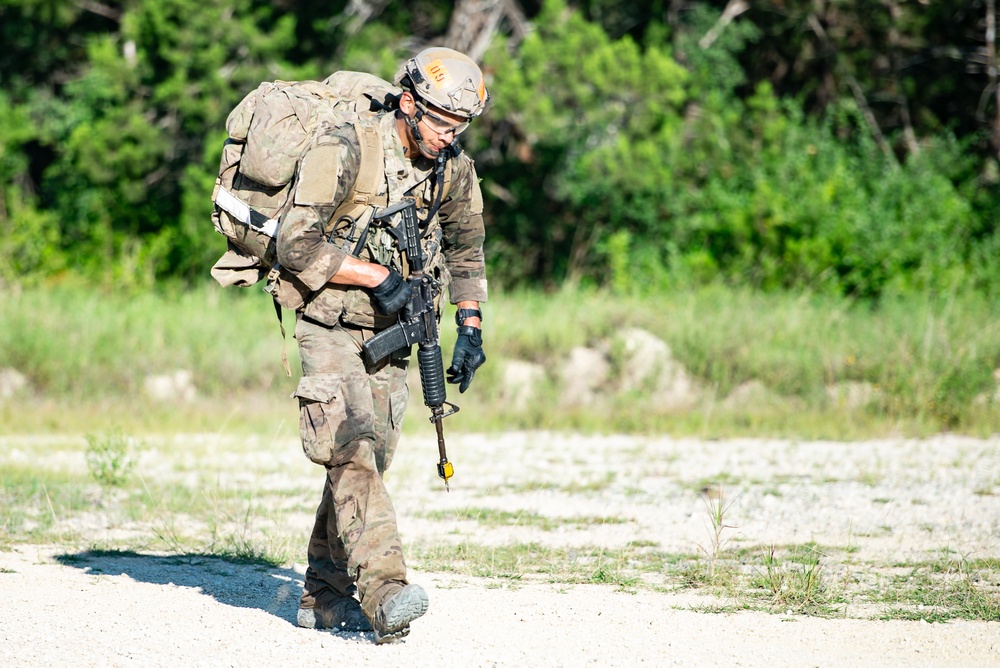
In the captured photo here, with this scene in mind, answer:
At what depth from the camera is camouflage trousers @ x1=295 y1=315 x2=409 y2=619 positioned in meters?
4.36

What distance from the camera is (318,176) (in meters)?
4.33

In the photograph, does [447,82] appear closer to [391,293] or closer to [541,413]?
[391,293]

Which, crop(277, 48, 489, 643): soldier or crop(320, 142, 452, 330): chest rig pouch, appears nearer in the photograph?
crop(277, 48, 489, 643): soldier

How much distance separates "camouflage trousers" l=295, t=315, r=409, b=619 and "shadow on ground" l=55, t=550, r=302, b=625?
634mm

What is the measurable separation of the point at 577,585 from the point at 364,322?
1.74m

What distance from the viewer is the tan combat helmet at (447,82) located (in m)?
4.42

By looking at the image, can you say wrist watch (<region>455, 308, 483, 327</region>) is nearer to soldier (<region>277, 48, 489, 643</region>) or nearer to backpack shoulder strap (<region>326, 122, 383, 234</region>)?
soldier (<region>277, 48, 489, 643</region>)

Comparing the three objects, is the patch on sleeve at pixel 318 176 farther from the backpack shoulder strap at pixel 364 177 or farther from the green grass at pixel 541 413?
the green grass at pixel 541 413

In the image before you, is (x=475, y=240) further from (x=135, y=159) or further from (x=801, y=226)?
(x=135, y=159)

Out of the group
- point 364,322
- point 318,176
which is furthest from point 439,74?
point 364,322

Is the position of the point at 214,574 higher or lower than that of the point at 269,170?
lower

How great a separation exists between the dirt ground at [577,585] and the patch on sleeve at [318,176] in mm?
1606

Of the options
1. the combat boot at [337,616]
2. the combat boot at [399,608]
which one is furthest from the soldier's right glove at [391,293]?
the combat boot at [337,616]

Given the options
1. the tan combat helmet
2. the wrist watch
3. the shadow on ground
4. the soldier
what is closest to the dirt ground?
the shadow on ground
